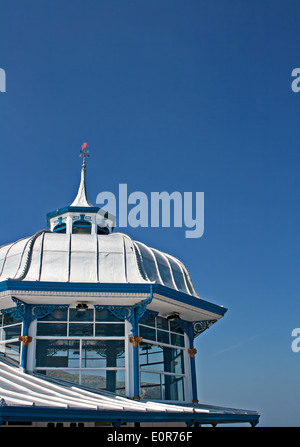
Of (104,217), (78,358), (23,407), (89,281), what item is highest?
(104,217)

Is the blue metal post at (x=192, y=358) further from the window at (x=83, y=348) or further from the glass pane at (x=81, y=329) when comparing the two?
the glass pane at (x=81, y=329)

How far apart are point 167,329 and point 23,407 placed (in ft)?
25.4

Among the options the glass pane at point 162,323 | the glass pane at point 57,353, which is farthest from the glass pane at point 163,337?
the glass pane at point 57,353

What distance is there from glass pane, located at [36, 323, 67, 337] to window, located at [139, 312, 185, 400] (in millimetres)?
2415

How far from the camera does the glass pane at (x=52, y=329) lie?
14.9m

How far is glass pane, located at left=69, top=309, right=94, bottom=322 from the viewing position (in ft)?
Result: 49.9

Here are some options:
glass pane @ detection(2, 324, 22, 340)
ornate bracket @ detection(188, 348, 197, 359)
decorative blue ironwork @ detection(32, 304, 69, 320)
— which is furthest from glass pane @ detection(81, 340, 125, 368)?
ornate bracket @ detection(188, 348, 197, 359)

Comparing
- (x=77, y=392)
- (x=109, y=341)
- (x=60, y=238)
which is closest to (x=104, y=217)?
(x=60, y=238)

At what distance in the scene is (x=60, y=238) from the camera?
1659 cm

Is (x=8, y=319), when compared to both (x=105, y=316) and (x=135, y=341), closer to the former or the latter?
(x=105, y=316)

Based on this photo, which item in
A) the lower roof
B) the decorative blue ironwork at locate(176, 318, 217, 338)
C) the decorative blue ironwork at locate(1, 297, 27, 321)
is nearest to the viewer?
the lower roof

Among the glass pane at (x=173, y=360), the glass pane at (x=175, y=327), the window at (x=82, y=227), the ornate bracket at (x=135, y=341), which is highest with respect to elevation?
the window at (x=82, y=227)

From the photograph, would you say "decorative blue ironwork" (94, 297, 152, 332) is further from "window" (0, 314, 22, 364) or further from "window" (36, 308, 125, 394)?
"window" (0, 314, 22, 364)

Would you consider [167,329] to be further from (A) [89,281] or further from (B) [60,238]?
(B) [60,238]
